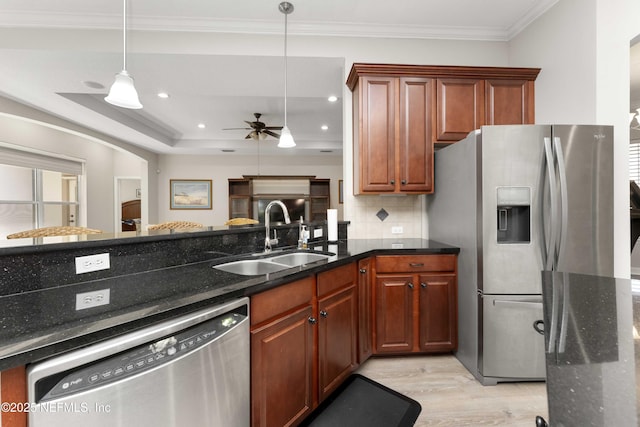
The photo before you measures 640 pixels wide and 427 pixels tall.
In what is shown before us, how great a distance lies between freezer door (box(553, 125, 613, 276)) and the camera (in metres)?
1.77

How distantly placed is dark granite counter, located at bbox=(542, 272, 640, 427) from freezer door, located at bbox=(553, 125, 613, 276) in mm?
1107

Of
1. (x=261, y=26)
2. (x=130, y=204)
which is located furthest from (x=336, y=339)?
(x=130, y=204)

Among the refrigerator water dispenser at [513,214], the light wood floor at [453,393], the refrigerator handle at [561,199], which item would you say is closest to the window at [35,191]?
the light wood floor at [453,393]

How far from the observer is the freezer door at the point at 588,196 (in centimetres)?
177

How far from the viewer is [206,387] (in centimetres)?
98

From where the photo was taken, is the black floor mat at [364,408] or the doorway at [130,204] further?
the doorway at [130,204]

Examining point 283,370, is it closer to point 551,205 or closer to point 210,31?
point 551,205

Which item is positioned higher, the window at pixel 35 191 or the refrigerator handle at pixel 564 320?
the window at pixel 35 191

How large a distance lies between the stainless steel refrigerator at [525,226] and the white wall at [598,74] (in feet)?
0.59

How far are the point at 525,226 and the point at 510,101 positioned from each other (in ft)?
4.34

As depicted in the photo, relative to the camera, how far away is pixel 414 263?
215cm

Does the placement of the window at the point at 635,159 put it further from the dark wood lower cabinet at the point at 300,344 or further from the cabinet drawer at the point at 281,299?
the cabinet drawer at the point at 281,299

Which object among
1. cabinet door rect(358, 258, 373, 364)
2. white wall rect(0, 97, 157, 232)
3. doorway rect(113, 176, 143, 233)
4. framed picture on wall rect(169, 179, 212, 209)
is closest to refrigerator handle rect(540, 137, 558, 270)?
cabinet door rect(358, 258, 373, 364)

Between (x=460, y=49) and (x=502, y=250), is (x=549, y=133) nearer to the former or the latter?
(x=502, y=250)
